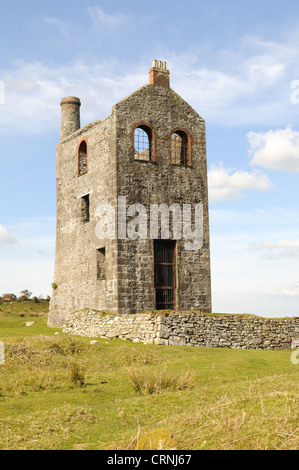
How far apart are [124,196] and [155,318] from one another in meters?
6.50

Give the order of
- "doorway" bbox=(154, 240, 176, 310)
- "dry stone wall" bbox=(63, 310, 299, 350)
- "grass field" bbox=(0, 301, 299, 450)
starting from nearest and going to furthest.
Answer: "grass field" bbox=(0, 301, 299, 450), "dry stone wall" bbox=(63, 310, 299, 350), "doorway" bbox=(154, 240, 176, 310)

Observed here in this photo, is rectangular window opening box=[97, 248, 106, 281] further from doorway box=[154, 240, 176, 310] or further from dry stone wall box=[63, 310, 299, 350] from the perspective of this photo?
doorway box=[154, 240, 176, 310]

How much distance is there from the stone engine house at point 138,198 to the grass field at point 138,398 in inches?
262

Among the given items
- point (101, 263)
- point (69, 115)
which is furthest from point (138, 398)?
point (69, 115)

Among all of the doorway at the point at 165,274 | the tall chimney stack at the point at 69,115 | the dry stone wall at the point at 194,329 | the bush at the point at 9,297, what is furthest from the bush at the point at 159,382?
the bush at the point at 9,297

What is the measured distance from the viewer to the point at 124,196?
2342 centimetres

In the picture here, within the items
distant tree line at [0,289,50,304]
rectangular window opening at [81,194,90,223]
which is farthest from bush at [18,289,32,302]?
rectangular window opening at [81,194,90,223]

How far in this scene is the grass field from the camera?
20.3 ft

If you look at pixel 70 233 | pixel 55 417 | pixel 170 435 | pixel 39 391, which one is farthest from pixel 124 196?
pixel 170 435

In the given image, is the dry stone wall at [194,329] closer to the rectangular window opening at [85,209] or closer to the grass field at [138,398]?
the grass field at [138,398]

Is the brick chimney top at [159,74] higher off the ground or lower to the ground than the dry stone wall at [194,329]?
higher

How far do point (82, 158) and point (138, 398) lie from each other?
19577 millimetres

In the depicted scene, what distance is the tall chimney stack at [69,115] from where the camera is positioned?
30125mm

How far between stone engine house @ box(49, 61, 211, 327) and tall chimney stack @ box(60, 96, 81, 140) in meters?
2.36
